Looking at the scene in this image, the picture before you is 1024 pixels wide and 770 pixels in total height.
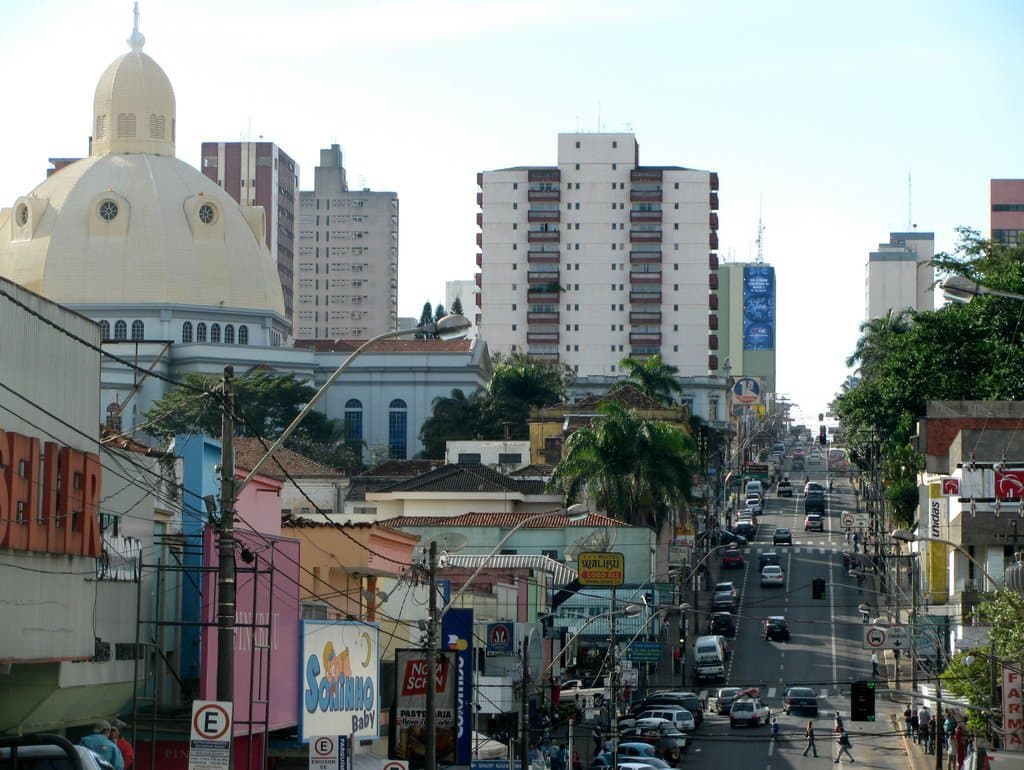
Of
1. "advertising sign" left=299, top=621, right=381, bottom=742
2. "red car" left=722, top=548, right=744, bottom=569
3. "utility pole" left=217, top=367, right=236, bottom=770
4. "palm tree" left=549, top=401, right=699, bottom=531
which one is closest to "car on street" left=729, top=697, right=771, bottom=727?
"palm tree" left=549, top=401, right=699, bottom=531

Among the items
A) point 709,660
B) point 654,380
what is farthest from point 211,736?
point 654,380

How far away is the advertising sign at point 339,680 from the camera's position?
37344 millimetres

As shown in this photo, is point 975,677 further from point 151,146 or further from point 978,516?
point 151,146

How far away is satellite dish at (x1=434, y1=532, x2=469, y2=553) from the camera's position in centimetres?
7531

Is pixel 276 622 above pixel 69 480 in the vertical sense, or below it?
below

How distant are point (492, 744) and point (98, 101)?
106842 mm

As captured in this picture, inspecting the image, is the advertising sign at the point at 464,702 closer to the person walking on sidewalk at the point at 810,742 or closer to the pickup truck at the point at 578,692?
the person walking on sidewalk at the point at 810,742

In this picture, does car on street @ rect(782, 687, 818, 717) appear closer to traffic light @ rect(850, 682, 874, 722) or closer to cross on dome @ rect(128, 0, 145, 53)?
traffic light @ rect(850, 682, 874, 722)

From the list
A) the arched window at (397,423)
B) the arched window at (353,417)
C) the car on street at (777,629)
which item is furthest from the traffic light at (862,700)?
the arched window at (353,417)

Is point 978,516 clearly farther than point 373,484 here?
No

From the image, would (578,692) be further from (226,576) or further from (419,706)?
(226,576)

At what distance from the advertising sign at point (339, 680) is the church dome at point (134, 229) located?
4011 inches

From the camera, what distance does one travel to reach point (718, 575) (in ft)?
366

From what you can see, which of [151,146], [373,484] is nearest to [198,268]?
[151,146]
